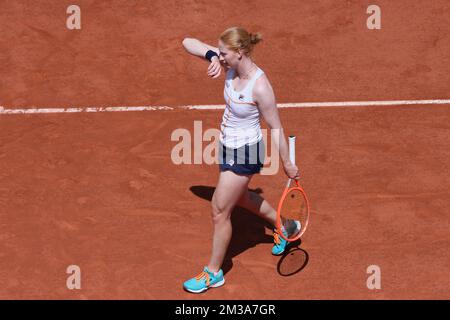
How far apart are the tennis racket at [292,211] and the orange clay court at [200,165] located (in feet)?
0.85

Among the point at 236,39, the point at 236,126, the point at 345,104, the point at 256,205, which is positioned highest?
the point at 345,104

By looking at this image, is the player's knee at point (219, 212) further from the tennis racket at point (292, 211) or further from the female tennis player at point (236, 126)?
the tennis racket at point (292, 211)

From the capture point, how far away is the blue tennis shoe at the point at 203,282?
6.59 meters

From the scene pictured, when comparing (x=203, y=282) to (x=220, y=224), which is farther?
(x=203, y=282)

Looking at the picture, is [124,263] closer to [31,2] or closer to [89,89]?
[89,89]

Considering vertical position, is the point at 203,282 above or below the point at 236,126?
below

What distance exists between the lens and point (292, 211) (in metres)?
6.63

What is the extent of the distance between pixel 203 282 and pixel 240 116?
1.67 meters

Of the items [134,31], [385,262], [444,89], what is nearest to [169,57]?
[134,31]

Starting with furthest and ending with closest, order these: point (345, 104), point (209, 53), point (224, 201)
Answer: point (345, 104), point (209, 53), point (224, 201)

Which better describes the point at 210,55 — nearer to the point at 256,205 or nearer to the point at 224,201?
the point at 224,201

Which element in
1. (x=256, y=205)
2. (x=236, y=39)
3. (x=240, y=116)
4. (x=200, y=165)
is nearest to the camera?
(x=236, y=39)

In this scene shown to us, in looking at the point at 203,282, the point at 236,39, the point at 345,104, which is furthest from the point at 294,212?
the point at 345,104

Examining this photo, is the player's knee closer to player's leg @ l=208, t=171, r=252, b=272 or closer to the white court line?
player's leg @ l=208, t=171, r=252, b=272
